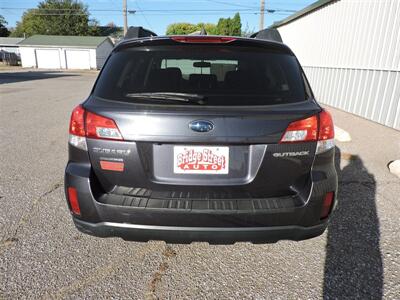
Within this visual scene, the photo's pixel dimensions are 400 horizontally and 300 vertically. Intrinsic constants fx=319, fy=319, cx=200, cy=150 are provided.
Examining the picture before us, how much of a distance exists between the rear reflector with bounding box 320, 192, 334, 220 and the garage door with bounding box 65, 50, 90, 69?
47.7 metres

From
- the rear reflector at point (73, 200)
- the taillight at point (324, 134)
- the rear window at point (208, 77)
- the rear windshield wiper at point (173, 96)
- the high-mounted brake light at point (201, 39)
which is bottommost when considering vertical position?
the rear reflector at point (73, 200)

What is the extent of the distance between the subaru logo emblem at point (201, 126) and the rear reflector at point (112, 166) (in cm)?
51

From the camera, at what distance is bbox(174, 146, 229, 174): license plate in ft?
6.38

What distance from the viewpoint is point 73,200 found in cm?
209

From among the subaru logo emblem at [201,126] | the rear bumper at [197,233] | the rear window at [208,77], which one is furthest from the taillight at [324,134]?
the subaru logo emblem at [201,126]

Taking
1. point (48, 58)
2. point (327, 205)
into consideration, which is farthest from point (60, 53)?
point (327, 205)

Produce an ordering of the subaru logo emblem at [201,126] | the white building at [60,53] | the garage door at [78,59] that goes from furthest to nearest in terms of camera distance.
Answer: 1. the garage door at [78,59]
2. the white building at [60,53]
3. the subaru logo emblem at [201,126]

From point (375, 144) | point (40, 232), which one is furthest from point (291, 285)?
point (375, 144)

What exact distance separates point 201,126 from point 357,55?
29.7ft

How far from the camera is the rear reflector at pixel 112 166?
1995 mm

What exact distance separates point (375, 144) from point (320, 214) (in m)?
4.89

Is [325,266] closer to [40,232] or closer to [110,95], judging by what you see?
[110,95]

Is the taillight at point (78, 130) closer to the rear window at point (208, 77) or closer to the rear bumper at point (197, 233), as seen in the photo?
the rear window at point (208, 77)

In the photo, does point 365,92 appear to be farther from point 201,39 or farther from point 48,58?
point 48,58
